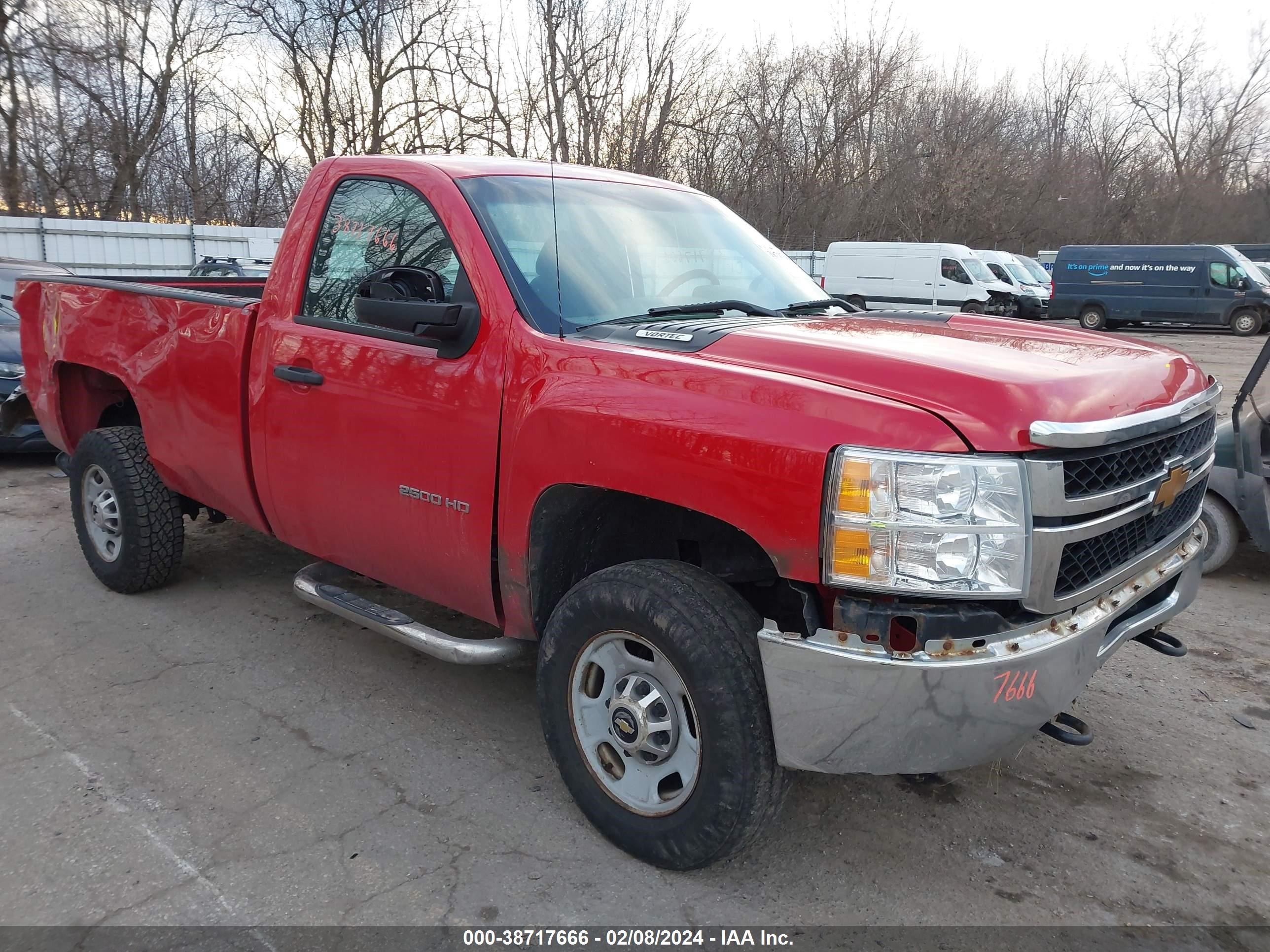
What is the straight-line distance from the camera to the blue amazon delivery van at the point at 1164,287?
1025 inches

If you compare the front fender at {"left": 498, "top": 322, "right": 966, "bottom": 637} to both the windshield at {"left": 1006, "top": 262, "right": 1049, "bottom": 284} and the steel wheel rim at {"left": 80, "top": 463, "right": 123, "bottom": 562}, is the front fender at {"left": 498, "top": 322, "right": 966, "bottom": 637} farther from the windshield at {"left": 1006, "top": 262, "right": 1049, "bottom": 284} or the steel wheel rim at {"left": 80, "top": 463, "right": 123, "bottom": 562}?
the windshield at {"left": 1006, "top": 262, "right": 1049, "bottom": 284}

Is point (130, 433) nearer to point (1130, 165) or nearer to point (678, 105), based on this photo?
point (678, 105)

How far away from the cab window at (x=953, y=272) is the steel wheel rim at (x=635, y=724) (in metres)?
27.3

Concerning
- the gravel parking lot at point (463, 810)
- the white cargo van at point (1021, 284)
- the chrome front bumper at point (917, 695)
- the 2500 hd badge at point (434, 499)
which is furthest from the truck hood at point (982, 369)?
the white cargo van at point (1021, 284)

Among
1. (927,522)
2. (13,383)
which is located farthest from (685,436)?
(13,383)

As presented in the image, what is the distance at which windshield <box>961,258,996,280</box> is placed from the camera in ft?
91.7

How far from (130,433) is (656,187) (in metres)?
2.94

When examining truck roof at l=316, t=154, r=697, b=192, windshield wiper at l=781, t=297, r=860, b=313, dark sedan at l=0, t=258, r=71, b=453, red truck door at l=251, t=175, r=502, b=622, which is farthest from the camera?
dark sedan at l=0, t=258, r=71, b=453

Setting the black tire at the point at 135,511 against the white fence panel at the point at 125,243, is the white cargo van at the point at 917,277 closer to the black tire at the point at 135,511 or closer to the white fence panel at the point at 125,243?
the white fence panel at the point at 125,243

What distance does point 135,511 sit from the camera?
185 inches

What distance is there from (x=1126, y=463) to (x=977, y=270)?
27.6 metres

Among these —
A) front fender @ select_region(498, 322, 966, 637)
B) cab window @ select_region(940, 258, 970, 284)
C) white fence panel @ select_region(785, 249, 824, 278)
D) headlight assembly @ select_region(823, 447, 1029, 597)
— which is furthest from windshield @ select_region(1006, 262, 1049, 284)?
headlight assembly @ select_region(823, 447, 1029, 597)

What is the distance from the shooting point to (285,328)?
3.79 meters

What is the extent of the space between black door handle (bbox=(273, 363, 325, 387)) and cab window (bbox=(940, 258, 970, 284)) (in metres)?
26.7
